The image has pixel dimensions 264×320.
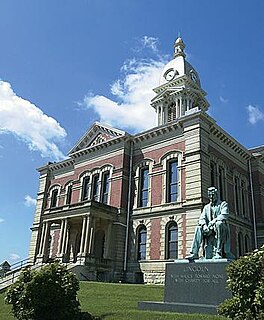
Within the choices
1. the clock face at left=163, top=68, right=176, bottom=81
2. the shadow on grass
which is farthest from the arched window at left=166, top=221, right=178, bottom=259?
the clock face at left=163, top=68, right=176, bottom=81

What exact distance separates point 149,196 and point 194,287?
17.9m

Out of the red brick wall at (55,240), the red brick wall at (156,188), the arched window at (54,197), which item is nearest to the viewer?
the red brick wall at (156,188)

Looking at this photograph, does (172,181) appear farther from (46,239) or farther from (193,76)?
(193,76)

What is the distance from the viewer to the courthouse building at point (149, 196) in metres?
27.3

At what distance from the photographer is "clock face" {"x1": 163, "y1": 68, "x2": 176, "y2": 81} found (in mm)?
46756

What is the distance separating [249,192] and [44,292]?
26.5 meters

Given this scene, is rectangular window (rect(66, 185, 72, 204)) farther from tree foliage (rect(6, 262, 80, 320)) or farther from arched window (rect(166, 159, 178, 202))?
tree foliage (rect(6, 262, 80, 320))

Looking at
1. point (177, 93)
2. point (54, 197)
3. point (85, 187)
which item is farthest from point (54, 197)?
point (177, 93)

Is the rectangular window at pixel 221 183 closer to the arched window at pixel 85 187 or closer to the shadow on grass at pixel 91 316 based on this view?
the arched window at pixel 85 187

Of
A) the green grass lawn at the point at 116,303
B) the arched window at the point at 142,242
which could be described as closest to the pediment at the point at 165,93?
the arched window at the point at 142,242

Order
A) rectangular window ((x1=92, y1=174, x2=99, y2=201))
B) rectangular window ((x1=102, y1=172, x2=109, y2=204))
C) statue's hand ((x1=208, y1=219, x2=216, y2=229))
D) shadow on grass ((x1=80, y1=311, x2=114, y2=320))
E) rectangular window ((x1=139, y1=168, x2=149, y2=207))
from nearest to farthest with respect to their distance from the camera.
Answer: shadow on grass ((x1=80, y1=311, x2=114, y2=320)) < statue's hand ((x1=208, y1=219, x2=216, y2=229)) < rectangular window ((x1=139, y1=168, x2=149, y2=207)) < rectangular window ((x1=102, y1=172, x2=109, y2=204)) < rectangular window ((x1=92, y1=174, x2=99, y2=201))

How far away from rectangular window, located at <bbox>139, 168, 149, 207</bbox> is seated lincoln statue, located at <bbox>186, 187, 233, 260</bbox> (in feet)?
55.2

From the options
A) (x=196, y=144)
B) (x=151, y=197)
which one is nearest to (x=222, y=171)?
(x=196, y=144)

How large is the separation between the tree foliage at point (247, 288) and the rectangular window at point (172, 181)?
63.5ft
